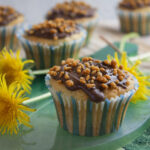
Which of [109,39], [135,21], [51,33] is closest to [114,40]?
[109,39]

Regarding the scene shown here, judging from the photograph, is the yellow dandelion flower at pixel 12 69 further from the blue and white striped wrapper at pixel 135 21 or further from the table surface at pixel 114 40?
the blue and white striped wrapper at pixel 135 21

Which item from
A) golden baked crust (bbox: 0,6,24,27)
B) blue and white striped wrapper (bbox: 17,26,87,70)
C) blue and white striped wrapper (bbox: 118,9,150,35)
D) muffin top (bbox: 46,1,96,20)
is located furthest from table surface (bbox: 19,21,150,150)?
golden baked crust (bbox: 0,6,24,27)

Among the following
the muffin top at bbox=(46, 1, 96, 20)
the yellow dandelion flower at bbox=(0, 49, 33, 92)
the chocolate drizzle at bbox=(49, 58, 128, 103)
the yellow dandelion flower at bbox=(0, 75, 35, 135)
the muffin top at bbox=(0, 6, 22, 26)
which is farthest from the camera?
the muffin top at bbox=(46, 1, 96, 20)

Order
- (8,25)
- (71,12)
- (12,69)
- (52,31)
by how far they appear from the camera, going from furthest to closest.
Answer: (71,12) < (8,25) < (52,31) < (12,69)

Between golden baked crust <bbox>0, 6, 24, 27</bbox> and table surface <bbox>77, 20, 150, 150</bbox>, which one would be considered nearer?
table surface <bbox>77, 20, 150, 150</bbox>

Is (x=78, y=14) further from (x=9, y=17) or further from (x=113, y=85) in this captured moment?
(x=113, y=85)

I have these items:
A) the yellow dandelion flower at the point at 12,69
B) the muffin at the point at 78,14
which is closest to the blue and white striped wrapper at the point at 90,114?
the yellow dandelion flower at the point at 12,69

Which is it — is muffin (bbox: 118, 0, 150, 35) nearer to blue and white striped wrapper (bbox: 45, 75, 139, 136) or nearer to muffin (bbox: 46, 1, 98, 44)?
muffin (bbox: 46, 1, 98, 44)
